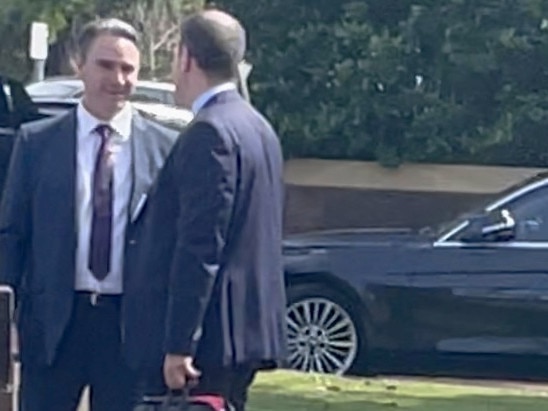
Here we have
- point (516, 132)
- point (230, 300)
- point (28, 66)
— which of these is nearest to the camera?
point (230, 300)

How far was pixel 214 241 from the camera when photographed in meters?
5.73

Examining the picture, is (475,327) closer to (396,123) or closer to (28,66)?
(396,123)

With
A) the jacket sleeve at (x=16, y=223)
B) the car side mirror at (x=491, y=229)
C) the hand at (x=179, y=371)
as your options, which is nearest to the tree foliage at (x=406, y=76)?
the car side mirror at (x=491, y=229)

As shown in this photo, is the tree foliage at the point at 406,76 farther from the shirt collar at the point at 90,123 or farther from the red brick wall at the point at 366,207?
the shirt collar at the point at 90,123

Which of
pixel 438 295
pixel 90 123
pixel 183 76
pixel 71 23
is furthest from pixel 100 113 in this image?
pixel 71 23

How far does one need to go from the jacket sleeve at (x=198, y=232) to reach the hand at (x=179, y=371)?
2 cm

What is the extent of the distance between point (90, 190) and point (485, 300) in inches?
270

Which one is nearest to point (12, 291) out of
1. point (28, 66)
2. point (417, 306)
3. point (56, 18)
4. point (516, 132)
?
point (417, 306)

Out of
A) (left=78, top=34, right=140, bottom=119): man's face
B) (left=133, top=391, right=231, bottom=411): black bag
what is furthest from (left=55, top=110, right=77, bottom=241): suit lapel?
(left=133, top=391, right=231, bottom=411): black bag

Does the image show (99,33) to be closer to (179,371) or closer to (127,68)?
(127,68)

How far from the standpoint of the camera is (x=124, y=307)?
6207mm

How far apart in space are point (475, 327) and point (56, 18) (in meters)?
15.1

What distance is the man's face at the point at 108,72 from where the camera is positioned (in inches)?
256

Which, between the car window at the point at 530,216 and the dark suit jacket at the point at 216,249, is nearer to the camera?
the dark suit jacket at the point at 216,249
